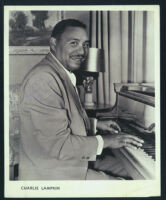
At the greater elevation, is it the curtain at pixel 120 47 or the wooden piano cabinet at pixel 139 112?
the curtain at pixel 120 47

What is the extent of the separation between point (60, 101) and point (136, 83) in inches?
13.4

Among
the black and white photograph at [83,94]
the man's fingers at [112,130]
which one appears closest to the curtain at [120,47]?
the black and white photograph at [83,94]

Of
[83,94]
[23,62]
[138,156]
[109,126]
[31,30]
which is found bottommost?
[138,156]

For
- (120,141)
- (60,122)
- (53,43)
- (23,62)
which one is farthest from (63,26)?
(120,141)

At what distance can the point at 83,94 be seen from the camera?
1.21 m

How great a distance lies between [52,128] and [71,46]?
360 mm

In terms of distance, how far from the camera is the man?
1.16m

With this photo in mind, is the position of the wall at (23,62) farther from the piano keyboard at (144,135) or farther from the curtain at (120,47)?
the piano keyboard at (144,135)

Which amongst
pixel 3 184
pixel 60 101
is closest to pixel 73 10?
pixel 60 101

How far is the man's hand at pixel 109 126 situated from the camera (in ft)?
3.95

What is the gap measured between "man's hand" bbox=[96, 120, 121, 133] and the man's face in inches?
11.3

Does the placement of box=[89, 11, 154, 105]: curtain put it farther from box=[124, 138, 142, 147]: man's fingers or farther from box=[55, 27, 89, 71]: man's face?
box=[124, 138, 142, 147]: man's fingers

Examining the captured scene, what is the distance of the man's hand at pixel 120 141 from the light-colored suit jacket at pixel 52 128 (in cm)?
6

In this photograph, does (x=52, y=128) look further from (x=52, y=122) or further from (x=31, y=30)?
(x=31, y=30)
